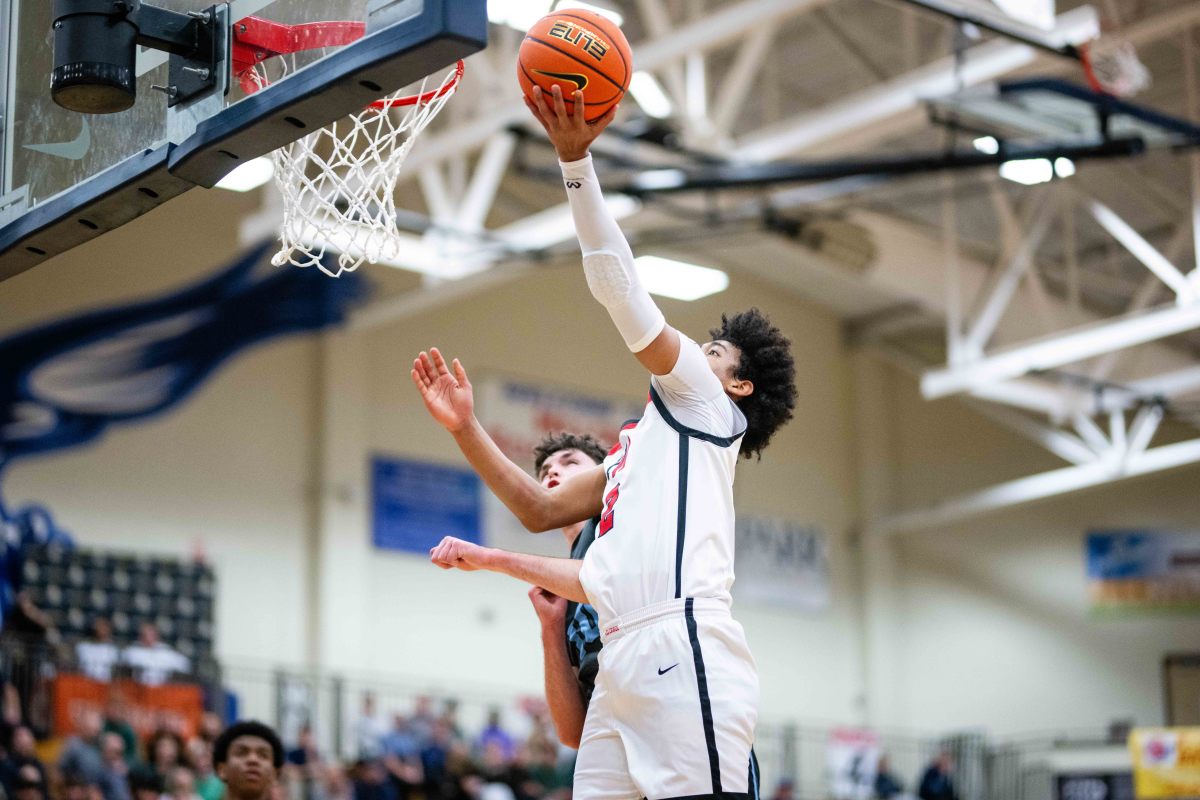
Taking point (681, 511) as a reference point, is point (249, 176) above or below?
above

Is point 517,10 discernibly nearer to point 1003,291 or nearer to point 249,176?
point 249,176

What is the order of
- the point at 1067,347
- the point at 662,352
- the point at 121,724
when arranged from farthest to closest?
the point at 1067,347 → the point at 121,724 → the point at 662,352

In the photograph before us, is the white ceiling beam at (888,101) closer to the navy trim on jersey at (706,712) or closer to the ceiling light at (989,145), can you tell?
the ceiling light at (989,145)

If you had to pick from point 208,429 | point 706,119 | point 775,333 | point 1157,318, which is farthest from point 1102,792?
point 775,333

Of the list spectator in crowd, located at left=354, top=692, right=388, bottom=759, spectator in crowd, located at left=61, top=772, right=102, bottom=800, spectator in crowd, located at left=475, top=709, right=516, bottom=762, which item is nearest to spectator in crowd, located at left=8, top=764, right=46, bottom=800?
spectator in crowd, located at left=61, top=772, right=102, bottom=800

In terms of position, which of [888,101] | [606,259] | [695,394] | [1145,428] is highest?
[888,101]

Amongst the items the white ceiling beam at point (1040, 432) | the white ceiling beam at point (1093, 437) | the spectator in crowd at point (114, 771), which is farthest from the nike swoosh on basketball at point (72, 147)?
the white ceiling beam at point (1040, 432)

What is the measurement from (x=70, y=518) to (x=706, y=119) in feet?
27.6

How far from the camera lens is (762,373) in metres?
4.61

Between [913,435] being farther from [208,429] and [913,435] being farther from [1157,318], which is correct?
[208,429]

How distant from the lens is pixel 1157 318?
1806 cm

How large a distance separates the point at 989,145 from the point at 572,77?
400 inches

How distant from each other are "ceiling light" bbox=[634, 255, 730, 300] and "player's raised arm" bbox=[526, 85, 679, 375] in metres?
15.0

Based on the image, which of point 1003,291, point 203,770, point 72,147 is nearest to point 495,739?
point 203,770
